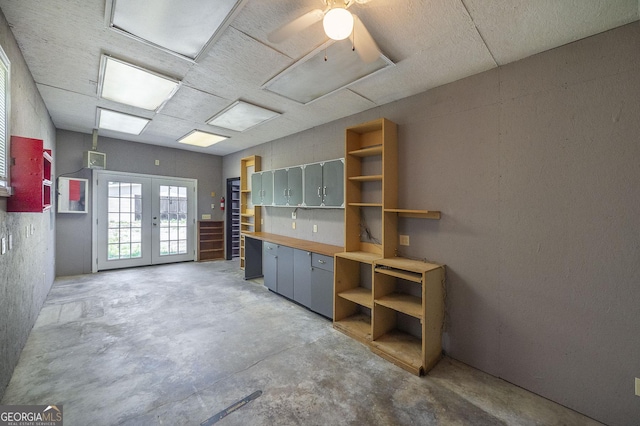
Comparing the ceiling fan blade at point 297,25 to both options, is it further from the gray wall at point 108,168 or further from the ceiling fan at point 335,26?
the gray wall at point 108,168

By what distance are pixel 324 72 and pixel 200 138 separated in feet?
12.3

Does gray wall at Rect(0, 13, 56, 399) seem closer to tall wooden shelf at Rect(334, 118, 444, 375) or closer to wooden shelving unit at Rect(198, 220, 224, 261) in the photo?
tall wooden shelf at Rect(334, 118, 444, 375)

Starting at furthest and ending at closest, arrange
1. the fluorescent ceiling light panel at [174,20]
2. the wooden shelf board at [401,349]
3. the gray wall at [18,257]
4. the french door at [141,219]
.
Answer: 1. the french door at [141,219]
2. the wooden shelf board at [401,349]
3. the gray wall at [18,257]
4. the fluorescent ceiling light panel at [174,20]

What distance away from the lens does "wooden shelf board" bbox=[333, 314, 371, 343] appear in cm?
295

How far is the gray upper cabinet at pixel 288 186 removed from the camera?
4.38 meters

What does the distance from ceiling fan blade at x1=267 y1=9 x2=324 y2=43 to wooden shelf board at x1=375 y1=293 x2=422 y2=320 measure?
251 cm

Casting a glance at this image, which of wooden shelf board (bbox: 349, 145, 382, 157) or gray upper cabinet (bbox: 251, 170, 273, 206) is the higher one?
wooden shelf board (bbox: 349, 145, 382, 157)

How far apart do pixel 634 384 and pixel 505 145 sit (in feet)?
6.44

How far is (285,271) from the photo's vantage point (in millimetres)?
4145

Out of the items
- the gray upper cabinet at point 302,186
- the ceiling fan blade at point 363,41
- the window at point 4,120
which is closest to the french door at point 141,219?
the gray upper cabinet at point 302,186

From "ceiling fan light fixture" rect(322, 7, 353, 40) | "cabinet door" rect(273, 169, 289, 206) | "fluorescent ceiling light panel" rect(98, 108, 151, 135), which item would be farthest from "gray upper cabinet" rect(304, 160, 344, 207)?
"fluorescent ceiling light panel" rect(98, 108, 151, 135)

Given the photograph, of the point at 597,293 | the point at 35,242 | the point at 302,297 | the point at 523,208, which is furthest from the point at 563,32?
the point at 35,242

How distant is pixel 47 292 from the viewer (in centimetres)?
409

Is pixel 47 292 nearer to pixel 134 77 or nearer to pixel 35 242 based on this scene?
pixel 35 242
